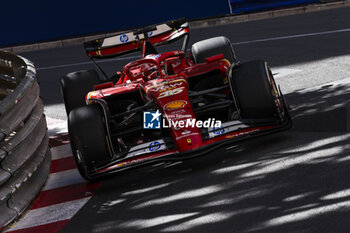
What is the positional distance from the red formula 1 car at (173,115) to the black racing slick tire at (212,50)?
0.97 meters

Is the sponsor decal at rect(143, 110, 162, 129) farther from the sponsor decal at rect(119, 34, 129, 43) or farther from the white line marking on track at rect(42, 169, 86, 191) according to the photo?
the sponsor decal at rect(119, 34, 129, 43)

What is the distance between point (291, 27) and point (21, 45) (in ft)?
32.4

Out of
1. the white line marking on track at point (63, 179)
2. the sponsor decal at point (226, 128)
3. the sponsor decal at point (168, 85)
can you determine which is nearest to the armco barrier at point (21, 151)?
the white line marking on track at point (63, 179)

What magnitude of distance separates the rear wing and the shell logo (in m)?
2.07

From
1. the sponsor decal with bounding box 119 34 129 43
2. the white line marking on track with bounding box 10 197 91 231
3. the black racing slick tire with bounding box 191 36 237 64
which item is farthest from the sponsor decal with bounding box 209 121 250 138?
the sponsor decal with bounding box 119 34 129 43

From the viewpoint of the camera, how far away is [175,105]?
584cm

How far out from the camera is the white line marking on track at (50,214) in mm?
5195

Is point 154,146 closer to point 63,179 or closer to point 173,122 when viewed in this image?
point 173,122

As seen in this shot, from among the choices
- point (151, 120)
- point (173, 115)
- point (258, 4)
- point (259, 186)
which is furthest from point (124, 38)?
point (258, 4)

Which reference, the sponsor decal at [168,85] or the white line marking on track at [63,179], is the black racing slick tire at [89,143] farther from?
the sponsor decal at [168,85]

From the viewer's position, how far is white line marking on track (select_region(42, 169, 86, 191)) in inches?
241

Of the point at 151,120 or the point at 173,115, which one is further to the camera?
the point at 151,120

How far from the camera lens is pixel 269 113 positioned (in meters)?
5.82

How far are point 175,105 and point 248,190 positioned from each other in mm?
1371
